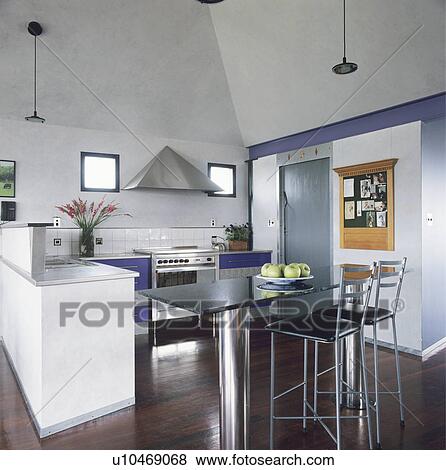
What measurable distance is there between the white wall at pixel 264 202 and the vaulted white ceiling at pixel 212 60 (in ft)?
2.06

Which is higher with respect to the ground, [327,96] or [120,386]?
[327,96]

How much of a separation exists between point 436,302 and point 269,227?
8.17ft

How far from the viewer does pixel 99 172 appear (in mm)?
5457

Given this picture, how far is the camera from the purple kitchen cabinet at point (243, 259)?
5.68 metres

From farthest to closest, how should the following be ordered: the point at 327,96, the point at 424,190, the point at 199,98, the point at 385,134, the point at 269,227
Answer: the point at 269,227
the point at 199,98
the point at 327,96
the point at 385,134
the point at 424,190

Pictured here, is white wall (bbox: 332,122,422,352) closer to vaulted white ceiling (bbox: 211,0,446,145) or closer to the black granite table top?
vaulted white ceiling (bbox: 211,0,446,145)

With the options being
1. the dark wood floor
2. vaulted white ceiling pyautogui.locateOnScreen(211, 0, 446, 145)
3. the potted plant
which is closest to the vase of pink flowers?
the dark wood floor

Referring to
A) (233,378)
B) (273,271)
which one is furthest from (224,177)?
(233,378)

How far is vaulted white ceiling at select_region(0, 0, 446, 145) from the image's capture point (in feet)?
12.6

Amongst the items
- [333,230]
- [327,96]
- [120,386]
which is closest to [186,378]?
[120,386]

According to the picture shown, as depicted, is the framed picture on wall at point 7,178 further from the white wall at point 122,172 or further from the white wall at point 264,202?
the white wall at point 264,202

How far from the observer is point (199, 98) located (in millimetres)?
5504

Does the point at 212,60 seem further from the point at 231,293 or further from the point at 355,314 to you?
the point at 231,293
